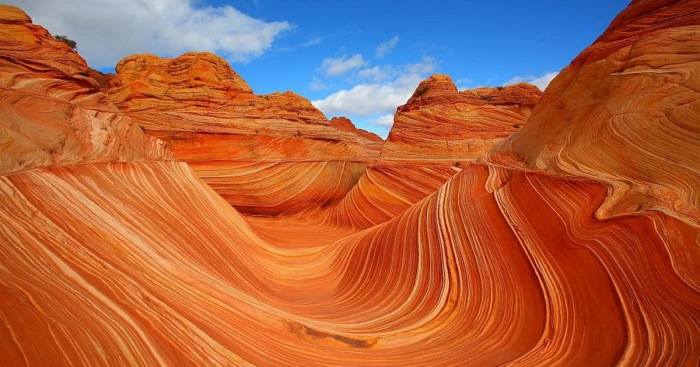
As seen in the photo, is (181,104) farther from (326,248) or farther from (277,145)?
(326,248)

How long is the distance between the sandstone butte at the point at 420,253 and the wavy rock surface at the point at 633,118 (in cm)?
2

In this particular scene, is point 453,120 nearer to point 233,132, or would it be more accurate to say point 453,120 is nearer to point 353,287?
point 233,132

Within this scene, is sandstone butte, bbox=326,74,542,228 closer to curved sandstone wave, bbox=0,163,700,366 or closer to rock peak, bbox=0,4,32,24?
curved sandstone wave, bbox=0,163,700,366

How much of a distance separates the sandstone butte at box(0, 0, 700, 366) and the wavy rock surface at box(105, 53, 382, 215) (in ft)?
20.1

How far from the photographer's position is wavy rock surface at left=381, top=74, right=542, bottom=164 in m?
13.2

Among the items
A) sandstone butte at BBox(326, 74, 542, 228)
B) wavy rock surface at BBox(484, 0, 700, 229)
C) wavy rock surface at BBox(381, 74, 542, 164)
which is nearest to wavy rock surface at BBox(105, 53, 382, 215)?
sandstone butte at BBox(326, 74, 542, 228)

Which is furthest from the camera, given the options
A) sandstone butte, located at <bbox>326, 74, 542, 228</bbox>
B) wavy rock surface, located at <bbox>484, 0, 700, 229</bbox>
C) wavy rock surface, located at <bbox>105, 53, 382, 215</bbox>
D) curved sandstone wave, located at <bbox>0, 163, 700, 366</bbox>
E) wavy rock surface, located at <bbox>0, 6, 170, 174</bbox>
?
wavy rock surface, located at <bbox>105, 53, 382, 215</bbox>

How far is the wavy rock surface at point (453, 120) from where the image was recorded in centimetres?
1323

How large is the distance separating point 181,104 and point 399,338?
12736 mm

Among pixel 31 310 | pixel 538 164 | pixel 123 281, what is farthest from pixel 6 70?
pixel 538 164

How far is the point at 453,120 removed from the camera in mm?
13938

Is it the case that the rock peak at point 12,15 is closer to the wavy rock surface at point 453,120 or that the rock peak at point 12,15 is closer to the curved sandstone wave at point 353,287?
the curved sandstone wave at point 353,287

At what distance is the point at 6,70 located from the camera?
5.88 metres

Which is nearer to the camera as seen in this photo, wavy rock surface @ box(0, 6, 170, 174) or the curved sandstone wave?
the curved sandstone wave
